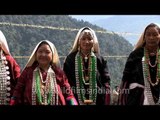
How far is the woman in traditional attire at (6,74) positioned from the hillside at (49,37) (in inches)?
142

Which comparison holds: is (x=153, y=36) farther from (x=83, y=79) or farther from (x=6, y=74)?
(x=6, y=74)

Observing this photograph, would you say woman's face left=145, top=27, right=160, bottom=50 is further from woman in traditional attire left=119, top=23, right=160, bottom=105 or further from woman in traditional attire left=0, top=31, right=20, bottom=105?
woman in traditional attire left=0, top=31, right=20, bottom=105

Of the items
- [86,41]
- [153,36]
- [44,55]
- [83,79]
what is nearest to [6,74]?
[44,55]

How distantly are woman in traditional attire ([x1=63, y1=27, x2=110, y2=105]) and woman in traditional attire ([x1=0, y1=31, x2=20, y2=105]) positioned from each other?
0.60m

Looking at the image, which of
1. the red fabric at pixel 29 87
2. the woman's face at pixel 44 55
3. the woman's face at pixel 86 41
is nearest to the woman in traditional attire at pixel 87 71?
the woman's face at pixel 86 41

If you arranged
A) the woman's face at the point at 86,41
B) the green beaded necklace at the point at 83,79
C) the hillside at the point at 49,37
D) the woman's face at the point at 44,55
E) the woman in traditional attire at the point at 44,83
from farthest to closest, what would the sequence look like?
1. the hillside at the point at 49,37
2. the woman's face at the point at 86,41
3. the green beaded necklace at the point at 83,79
4. the woman's face at the point at 44,55
5. the woman in traditional attire at the point at 44,83

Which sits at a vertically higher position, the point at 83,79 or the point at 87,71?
the point at 87,71

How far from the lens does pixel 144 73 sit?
15.2 ft

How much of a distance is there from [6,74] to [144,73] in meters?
1.53

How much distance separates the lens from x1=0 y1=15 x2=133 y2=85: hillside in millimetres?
8992

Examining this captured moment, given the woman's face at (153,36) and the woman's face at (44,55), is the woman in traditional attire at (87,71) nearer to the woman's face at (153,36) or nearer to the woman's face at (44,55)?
the woman's face at (44,55)

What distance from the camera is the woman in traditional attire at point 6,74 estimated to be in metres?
4.71
